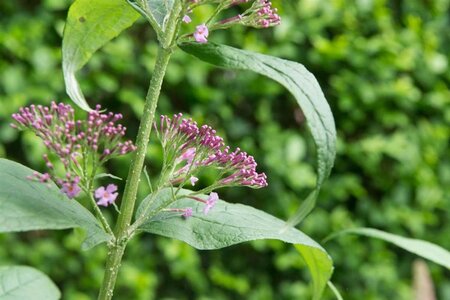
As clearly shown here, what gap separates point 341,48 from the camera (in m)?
2.49

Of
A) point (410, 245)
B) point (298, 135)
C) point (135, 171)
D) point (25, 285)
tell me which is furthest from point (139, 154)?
point (298, 135)

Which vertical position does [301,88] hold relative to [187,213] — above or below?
above

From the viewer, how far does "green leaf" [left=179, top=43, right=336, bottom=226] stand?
0.62 m

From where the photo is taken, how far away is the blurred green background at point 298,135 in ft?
7.50

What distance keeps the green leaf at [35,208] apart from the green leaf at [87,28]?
0.38 ft

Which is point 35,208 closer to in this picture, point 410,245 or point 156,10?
point 156,10

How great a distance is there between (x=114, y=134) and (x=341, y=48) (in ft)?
6.42

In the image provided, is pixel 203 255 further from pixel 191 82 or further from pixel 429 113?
pixel 429 113

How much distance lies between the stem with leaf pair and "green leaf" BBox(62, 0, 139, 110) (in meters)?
0.08

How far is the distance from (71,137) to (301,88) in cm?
20

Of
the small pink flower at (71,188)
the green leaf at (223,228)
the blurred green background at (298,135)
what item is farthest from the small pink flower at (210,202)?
the blurred green background at (298,135)

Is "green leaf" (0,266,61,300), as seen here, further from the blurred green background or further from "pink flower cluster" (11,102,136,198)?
the blurred green background

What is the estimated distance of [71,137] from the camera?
1.95ft

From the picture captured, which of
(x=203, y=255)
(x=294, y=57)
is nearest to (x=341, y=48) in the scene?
(x=294, y=57)
